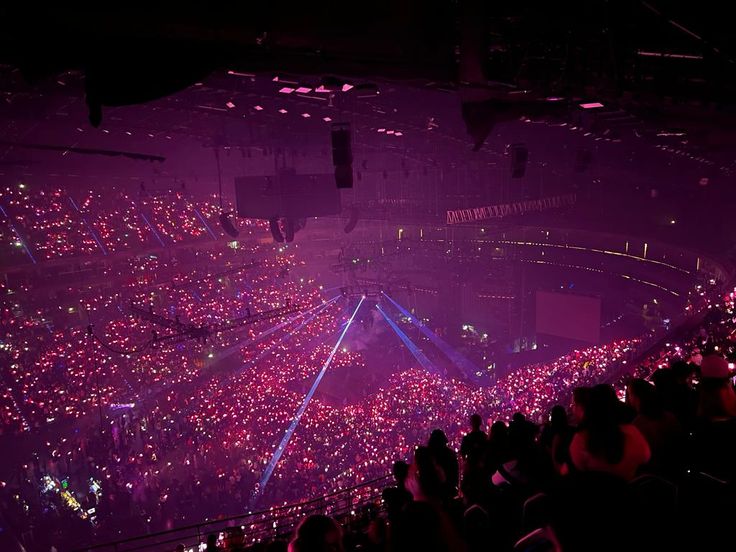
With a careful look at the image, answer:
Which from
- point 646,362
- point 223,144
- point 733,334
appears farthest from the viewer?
point 223,144

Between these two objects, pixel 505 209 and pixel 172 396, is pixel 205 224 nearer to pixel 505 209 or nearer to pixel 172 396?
pixel 172 396

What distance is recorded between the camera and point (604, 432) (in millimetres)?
2230

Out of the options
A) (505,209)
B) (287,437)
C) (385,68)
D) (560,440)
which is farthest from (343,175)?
(505,209)

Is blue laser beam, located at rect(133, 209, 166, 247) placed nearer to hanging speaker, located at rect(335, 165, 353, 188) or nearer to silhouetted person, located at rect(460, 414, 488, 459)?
hanging speaker, located at rect(335, 165, 353, 188)

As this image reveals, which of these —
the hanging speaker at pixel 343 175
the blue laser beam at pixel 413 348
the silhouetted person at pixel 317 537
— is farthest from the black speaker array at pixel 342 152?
the blue laser beam at pixel 413 348

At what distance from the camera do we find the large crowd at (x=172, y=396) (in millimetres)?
10562

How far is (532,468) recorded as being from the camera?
10.2 feet

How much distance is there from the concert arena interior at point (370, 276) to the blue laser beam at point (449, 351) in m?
0.18

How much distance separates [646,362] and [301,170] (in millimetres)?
14453

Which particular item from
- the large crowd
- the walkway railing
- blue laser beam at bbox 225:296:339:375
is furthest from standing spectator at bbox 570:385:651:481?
blue laser beam at bbox 225:296:339:375

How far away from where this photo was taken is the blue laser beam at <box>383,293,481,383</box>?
2122 centimetres

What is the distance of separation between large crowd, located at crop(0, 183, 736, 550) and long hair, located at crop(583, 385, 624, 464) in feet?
5.42

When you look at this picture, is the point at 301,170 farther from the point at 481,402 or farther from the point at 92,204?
the point at 481,402

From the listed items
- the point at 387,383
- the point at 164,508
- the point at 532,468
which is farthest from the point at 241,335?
the point at 532,468
